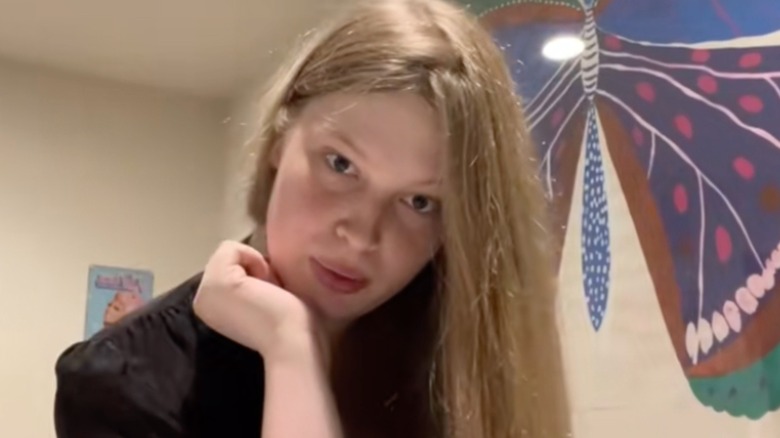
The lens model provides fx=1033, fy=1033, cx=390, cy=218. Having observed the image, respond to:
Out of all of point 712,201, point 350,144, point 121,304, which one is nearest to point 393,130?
point 350,144

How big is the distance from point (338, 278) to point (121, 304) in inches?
61.7

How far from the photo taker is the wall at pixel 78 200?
2.10 metres

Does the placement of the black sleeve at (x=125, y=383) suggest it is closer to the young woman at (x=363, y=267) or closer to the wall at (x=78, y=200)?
the young woman at (x=363, y=267)

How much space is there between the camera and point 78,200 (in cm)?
218

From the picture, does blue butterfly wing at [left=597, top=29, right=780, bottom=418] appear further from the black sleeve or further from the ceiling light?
the black sleeve

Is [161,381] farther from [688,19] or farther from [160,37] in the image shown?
[160,37]

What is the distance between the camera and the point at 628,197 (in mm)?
1076

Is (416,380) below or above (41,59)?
below

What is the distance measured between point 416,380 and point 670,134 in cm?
40

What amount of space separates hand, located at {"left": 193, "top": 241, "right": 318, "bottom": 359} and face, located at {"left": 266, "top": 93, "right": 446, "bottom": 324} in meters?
0.02

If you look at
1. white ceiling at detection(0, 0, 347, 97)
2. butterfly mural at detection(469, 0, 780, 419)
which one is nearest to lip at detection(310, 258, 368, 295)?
butterfly mural at detection(469, 0, 780, 419)

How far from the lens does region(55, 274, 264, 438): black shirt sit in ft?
2.08

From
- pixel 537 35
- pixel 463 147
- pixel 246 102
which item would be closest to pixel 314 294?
pixel 463 147

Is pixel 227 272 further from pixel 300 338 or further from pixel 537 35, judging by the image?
pixel 537 35
